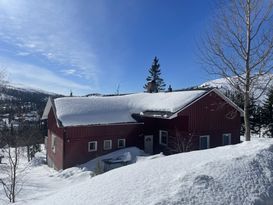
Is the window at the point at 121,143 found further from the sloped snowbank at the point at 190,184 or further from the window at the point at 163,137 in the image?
the sloped snowbank at the point at 190,184

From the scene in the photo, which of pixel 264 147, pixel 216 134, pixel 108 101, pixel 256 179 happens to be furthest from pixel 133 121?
pixel 256 179

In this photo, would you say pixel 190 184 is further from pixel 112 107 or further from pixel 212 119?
pixel 112 107

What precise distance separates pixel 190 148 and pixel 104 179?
1425 centimetres

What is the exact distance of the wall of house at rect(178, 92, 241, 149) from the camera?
1961 centimetres

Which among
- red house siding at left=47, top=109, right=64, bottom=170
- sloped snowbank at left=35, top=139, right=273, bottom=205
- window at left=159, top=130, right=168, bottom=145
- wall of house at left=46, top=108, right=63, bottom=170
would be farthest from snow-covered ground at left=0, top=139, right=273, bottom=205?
wall of house at left=46, top=108, right=63, bottom=170

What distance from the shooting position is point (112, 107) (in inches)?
885

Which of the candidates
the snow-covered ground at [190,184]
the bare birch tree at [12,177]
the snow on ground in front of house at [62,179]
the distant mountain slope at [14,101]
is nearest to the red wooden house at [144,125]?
the snow on ground in front of house at [62,179]

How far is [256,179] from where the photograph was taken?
5.38 metres

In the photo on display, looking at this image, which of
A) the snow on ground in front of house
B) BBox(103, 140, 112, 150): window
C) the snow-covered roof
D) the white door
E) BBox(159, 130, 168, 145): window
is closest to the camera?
the snow on ground in front of house

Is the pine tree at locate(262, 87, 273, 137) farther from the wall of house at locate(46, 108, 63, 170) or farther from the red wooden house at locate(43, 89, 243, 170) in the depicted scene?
the wall of house at locate(46, 108, 63, 170)

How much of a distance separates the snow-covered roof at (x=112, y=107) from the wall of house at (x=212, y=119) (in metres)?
0.91

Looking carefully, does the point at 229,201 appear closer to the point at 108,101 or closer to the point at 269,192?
the point at 269,192

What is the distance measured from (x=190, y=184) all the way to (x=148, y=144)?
17.4 metres

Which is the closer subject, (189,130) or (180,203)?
(180,203)
